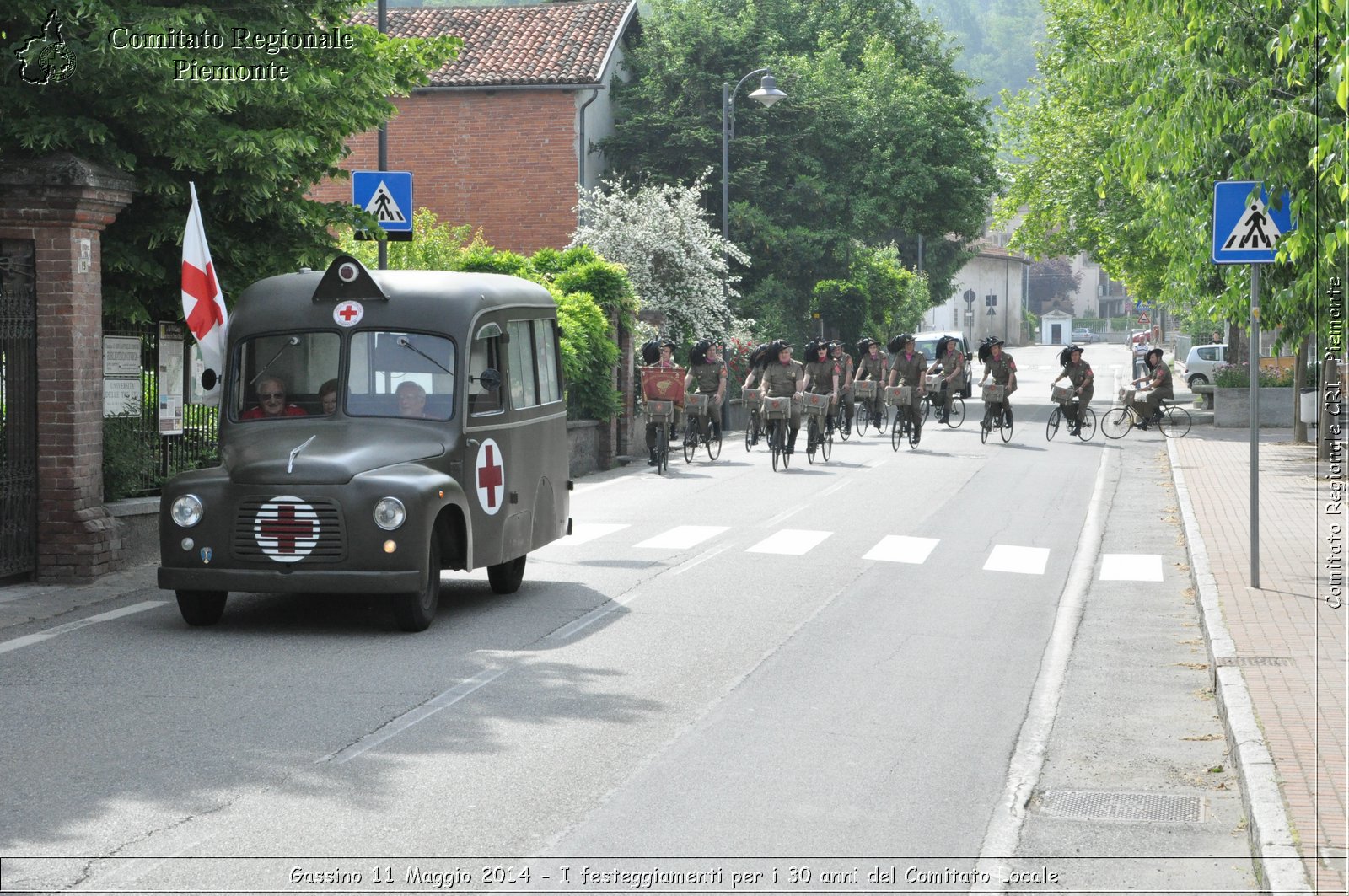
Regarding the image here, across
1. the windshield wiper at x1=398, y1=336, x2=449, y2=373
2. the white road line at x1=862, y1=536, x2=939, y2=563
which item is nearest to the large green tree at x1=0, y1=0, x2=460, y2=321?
the windshield wiper at x1=398, y1=336, x2=449, y2=373

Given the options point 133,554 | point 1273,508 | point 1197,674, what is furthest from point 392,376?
point 1273,508

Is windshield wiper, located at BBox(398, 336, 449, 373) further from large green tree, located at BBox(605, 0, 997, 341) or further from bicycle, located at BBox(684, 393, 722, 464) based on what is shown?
large green tree, located at BBox(605, 0, 997, 341)

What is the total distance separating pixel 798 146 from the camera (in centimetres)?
4909

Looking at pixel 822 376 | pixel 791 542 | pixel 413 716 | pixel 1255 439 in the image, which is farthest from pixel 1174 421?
pixel 413 716

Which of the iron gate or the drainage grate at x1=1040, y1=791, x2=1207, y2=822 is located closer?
the drainage grate at x1=1040, y1=791, x2=1207, y2=822

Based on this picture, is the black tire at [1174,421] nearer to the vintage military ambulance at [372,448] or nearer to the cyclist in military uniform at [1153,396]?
the cyclist in military uniform at [1153,396]

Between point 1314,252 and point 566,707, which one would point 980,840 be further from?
point 1314,252

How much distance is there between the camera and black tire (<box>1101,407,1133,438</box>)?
3403cm

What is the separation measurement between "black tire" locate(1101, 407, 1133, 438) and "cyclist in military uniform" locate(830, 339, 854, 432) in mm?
5050

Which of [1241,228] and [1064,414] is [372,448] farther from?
[1064,414]

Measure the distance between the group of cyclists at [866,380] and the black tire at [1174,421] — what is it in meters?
0.27

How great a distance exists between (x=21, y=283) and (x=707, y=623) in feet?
18.8

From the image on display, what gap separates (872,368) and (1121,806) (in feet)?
91.6

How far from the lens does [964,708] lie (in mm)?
8781
